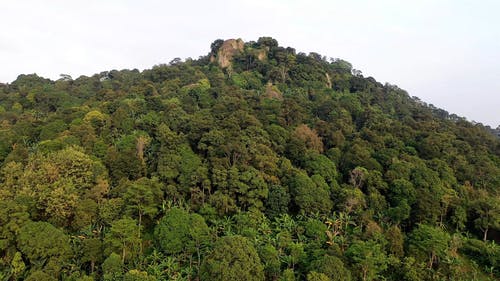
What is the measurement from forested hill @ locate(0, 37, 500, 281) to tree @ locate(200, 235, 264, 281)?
0.09 m

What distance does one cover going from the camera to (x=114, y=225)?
83.1ft

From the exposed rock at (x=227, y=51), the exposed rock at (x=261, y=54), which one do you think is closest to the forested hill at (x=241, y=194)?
the exposed rock at (x=261, y=54)

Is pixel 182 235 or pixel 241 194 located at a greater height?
pixel 241 194

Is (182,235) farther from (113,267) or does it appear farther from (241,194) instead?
(241,194)

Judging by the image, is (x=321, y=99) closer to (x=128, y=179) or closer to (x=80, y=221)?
(x=128, y=179)

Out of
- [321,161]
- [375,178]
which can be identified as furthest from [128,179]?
[375,178]

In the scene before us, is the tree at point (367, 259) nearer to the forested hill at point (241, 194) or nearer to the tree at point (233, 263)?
the forested hill at point (241, 194)

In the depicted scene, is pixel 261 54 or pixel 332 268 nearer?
pixel 332 268

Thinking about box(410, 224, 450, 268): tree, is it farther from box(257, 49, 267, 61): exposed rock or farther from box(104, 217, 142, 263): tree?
box(257, 49, 267, 61): exposed rock

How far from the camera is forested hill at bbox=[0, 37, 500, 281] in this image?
81.6ft

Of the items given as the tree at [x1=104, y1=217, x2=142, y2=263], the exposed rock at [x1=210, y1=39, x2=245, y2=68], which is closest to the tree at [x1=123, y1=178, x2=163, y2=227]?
the tree at [x1=104, y1=217, x2=142, y2=263]

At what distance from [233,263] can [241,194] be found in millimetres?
9419

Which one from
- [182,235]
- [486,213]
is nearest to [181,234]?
[182,235]

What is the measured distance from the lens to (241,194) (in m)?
31.2
